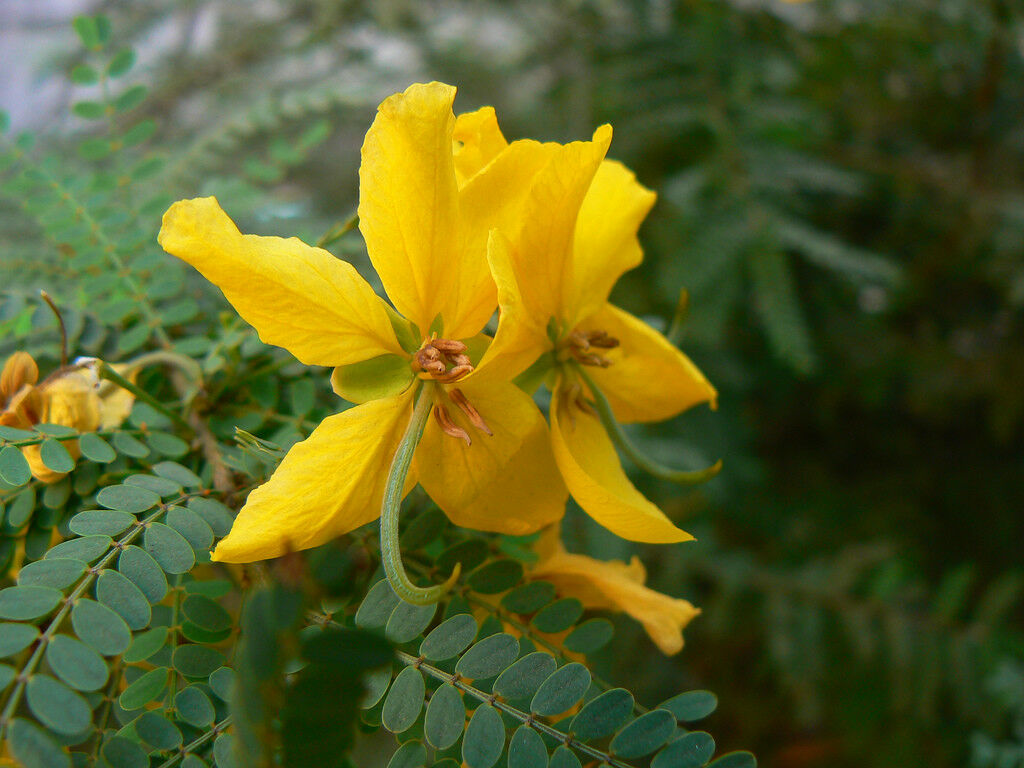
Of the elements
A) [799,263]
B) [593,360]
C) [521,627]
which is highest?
[593,360]

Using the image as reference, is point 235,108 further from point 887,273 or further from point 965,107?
point 965,107

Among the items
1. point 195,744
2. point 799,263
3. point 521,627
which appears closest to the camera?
point 195,744

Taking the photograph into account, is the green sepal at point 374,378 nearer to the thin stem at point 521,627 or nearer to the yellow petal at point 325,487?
the yellow petal at point 325,487

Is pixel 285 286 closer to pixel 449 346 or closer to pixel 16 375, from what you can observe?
pixel 449 346

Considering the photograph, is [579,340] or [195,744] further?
[579,340]

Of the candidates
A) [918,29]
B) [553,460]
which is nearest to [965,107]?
[918,29]

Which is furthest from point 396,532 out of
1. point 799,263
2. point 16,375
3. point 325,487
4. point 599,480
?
point 799,263
